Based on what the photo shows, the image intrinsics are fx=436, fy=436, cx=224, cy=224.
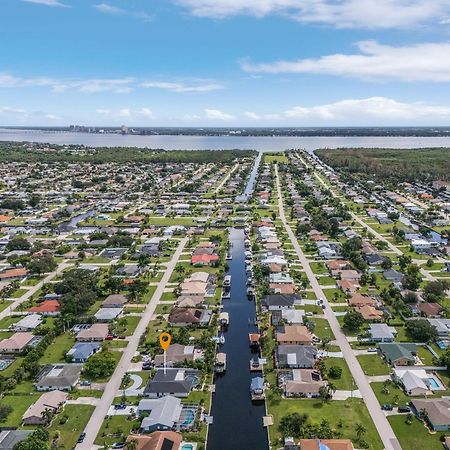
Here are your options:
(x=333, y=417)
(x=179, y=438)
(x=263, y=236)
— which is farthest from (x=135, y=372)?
(x=263, y=236)

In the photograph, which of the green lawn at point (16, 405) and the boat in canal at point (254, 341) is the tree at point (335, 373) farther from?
the green lawn at point (16, 405)

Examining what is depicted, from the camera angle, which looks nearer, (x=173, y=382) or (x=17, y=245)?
(x=173, y=382)

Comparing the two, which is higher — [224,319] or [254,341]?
[224,319]

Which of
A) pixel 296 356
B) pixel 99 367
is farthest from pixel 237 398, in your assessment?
pixel 99 367

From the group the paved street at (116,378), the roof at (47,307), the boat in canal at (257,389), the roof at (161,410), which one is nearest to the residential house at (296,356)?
the boat in canal at (257,389)

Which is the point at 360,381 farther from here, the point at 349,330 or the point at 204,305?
the point at 204,305

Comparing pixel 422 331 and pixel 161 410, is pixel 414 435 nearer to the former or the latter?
pixel 422 331
